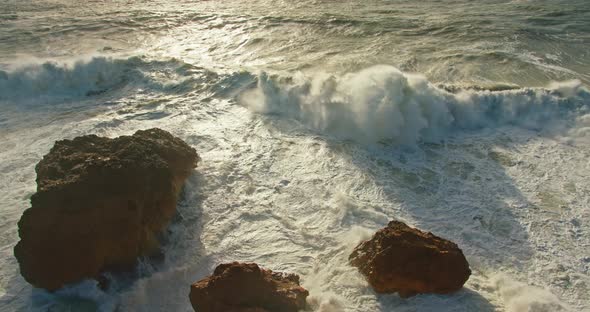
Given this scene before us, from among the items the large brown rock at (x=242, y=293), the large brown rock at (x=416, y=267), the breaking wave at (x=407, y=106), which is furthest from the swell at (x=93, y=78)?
the large brown rock at (x=416, y=267)

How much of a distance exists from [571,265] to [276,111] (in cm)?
498

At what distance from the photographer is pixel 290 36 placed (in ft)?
38.8

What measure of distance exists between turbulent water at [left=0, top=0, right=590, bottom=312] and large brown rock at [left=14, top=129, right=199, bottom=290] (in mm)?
236

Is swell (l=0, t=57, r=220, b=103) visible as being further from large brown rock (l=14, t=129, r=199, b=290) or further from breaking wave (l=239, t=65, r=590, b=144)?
large brown rock (l=14, t=129, r=199, b=290)

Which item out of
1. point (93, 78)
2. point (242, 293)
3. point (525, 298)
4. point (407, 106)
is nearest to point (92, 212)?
point (242, 293)

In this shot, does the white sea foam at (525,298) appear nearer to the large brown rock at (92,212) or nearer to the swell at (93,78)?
the large brown rock at (92,212)

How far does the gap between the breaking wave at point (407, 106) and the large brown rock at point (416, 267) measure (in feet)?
9.66

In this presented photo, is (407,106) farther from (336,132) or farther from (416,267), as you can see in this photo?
(416,267)

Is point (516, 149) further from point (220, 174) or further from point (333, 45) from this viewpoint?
point (333, 45)

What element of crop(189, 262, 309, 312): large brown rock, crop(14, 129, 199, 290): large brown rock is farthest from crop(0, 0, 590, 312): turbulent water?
crop(189, 262, 309, 312): large brown rock

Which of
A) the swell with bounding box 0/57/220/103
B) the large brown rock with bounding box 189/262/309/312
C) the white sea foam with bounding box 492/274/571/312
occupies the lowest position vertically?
the white sea foam with bounding box 492/274/571/312

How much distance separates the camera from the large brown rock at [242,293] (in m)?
3.86

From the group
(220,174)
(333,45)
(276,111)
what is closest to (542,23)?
(333,45)

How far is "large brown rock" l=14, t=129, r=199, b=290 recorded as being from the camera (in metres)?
4.46
